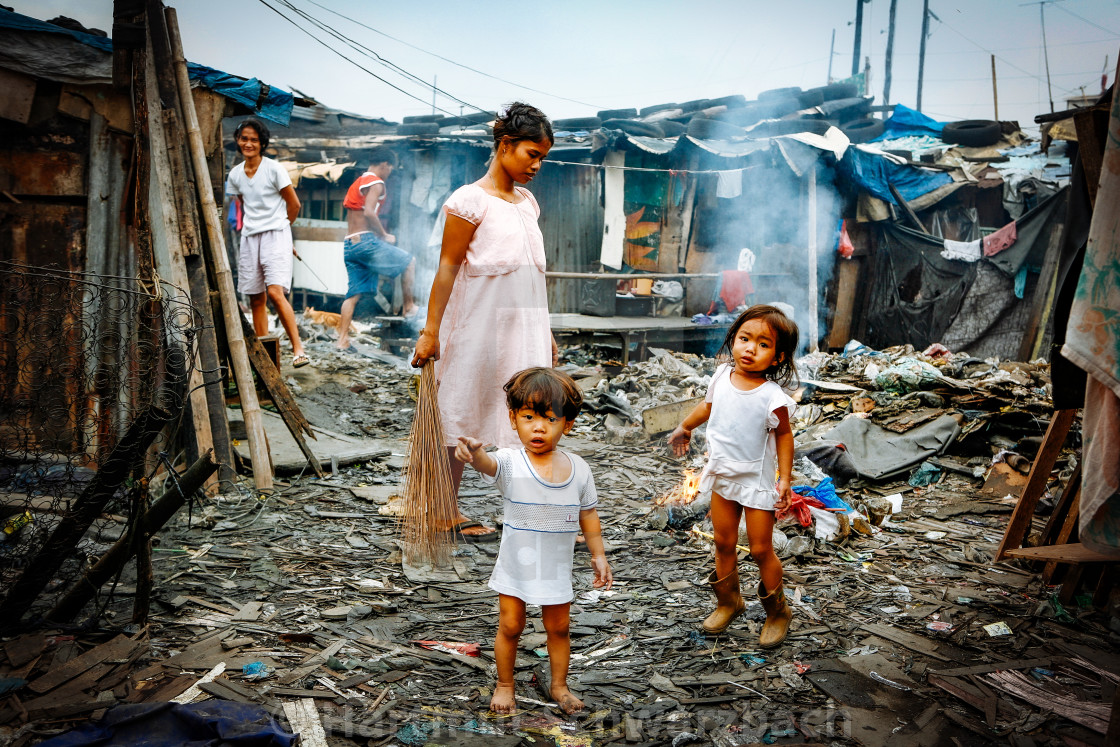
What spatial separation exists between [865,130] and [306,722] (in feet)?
50.8

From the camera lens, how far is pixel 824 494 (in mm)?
4762

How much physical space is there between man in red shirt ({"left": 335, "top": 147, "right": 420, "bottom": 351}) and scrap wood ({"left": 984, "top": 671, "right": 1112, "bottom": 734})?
8.87 meters

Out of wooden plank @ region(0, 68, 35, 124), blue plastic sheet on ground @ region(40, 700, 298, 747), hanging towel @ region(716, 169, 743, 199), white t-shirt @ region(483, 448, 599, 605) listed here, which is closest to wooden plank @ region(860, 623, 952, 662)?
white t-shirt @ region(483, 448, 599, 605)

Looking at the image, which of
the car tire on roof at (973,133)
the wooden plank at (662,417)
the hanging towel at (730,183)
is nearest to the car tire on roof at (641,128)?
the hanging towel at (730,183)

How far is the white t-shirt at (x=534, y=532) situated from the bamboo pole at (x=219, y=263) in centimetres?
289

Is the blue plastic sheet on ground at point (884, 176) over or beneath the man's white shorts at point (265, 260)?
over

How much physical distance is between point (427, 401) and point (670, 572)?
1666 millimetres

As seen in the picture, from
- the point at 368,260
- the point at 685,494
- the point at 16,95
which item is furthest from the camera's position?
the point at 368,260

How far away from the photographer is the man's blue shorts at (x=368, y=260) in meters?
10.1

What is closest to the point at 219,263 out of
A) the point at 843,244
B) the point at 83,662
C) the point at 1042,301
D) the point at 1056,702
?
the point at 83,662

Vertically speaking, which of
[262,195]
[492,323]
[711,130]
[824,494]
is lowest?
[824,494]

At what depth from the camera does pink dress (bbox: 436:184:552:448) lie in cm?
351

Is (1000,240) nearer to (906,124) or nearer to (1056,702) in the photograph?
(906,124)

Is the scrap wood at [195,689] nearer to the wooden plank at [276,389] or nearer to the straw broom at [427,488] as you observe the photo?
the straw broom at [427,488]
